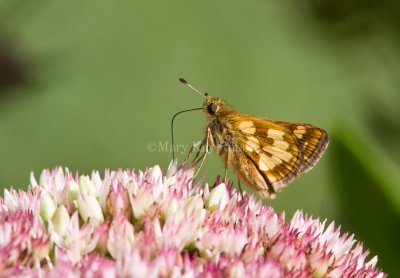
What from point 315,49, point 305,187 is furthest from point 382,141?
point 315,49

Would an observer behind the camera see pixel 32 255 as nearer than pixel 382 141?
Yes

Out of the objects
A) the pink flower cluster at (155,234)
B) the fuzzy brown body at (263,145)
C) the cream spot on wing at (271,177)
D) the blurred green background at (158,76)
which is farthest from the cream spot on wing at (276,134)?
the blurred green background at (158,76)

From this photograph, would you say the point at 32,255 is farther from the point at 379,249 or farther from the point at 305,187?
the point at 305,187

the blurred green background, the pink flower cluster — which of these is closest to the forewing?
the pink flower cluster

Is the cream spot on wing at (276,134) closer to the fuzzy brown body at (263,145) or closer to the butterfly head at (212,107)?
the fuzzy brown body at (263,145)

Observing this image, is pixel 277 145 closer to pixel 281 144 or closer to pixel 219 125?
pixel 281 144

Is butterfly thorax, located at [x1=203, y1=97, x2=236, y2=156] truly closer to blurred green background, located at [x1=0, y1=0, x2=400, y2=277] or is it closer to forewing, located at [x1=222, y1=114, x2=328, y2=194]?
forewing, located at [x1=222, y1=114, x2=328, y2=194]

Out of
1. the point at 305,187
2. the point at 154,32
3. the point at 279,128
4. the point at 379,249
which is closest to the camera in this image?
the point at 279,128

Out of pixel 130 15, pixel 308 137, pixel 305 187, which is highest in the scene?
pixel 130 15
